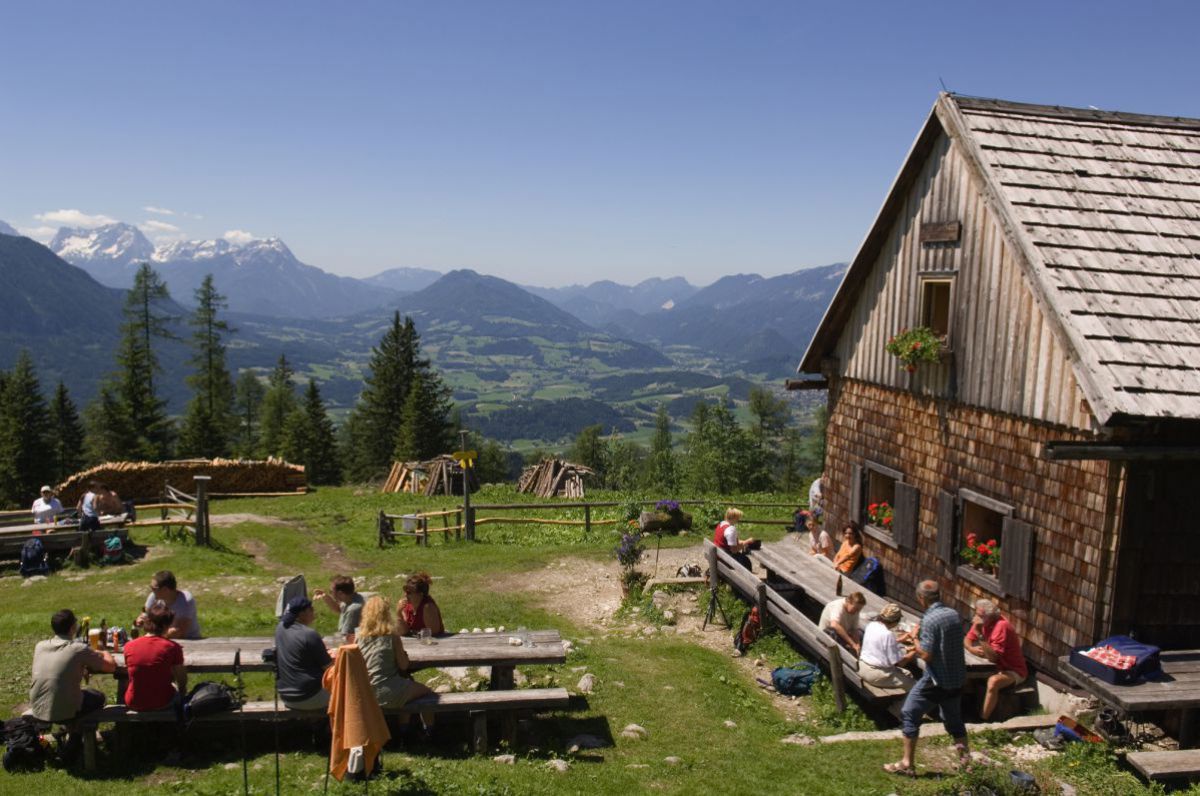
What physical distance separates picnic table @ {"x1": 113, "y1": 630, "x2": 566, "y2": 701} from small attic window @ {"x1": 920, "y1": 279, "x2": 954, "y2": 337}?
7710 mm

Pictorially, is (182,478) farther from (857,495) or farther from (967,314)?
(967,314)

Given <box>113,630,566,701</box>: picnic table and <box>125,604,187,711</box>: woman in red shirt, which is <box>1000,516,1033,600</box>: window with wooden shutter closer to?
<box>113,630,566,701</box>: picnic table

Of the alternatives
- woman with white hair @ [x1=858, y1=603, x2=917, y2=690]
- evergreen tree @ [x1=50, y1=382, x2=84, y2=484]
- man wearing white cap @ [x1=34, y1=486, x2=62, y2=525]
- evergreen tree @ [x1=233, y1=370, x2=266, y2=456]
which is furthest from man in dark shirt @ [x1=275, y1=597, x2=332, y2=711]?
evergreen tree @ [x1=233, y1=370, x2=266, y2=456]

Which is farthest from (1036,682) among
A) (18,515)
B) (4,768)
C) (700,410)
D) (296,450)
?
(700,410)

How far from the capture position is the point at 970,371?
11.4 metres

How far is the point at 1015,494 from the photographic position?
10.5 meters

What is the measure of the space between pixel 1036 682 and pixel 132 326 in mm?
59828

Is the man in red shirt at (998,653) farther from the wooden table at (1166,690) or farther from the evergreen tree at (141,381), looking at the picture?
the evergreen tree at (141,381)

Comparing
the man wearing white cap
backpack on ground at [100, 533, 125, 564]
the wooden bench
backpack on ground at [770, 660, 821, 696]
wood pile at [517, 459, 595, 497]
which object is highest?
the wooden bench

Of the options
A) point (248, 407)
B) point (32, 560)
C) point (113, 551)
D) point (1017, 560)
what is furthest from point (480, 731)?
point (248, 407)

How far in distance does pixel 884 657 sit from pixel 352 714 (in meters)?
6.18

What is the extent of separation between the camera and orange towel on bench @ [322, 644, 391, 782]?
7.11m

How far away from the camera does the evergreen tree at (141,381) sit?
176 feet

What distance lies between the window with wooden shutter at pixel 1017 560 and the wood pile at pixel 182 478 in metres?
31.7
